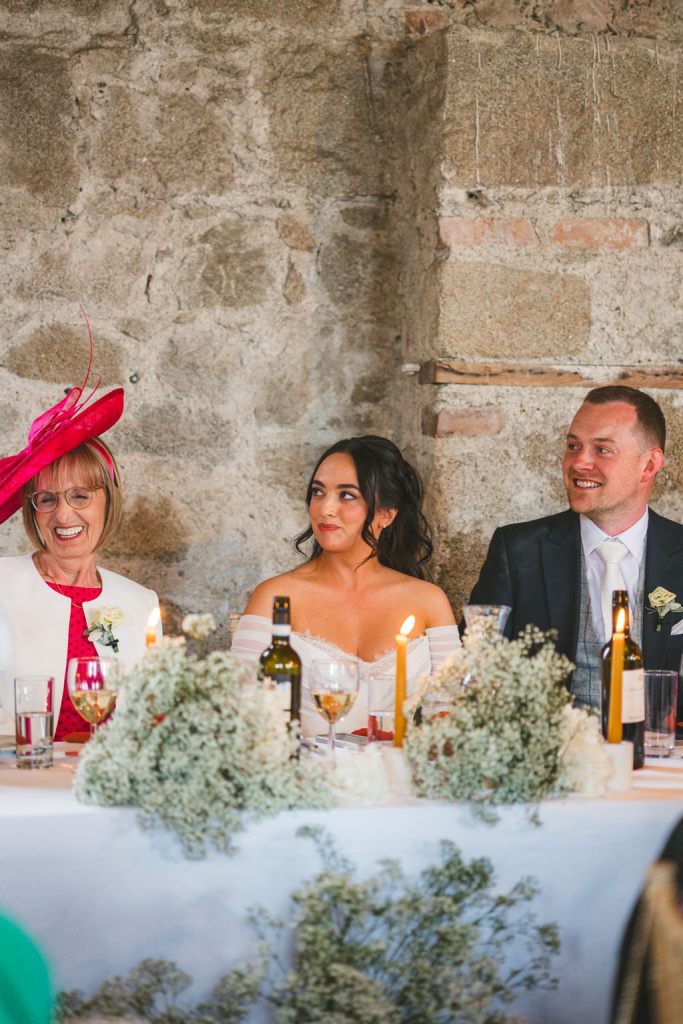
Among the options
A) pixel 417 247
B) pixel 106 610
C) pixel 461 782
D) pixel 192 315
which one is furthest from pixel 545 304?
pixel 461 782

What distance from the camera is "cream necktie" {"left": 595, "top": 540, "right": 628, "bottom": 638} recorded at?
348 cm

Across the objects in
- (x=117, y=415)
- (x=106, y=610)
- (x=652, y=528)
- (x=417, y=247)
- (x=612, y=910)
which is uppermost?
(x=417, y=247)

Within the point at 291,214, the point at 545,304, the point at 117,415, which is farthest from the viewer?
the point at 291,214

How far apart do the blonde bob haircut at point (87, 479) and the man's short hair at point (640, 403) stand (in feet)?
4.88

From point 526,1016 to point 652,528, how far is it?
1950 mm

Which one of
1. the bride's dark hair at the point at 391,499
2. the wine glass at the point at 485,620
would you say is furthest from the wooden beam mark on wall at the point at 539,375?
the wine glass at the point at 485,620

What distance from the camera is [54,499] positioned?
3.30 m

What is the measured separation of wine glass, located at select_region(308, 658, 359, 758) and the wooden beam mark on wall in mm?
1726

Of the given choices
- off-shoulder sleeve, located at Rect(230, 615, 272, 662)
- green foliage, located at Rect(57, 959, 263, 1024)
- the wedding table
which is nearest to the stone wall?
off-shoulder sleeve, located at Rect(230, 615, 272, 662)

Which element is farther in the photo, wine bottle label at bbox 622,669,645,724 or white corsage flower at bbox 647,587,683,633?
white corsage flower at bbox 647,587,683,633

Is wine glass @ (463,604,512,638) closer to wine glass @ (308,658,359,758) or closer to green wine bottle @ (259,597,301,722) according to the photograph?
wine glass @ (308,658,359,758)

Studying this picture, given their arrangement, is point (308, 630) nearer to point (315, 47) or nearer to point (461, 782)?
point (461, 782)

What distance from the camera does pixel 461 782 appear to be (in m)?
1.88

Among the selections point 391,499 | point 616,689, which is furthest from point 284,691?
point 391,499
